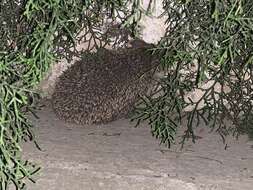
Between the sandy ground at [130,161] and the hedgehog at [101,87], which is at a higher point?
the hedgehog at [101,87]

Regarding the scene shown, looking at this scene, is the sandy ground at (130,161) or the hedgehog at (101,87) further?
the hedgehog at (101,87)

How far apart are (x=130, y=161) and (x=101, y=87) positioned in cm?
181

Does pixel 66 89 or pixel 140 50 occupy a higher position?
pixel 140 50

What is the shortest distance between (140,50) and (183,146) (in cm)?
202

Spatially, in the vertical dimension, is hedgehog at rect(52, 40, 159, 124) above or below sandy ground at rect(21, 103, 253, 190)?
above

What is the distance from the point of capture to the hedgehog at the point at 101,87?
6.48 m

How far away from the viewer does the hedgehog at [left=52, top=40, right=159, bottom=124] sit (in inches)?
255

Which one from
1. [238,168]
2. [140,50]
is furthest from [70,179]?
[140,50]

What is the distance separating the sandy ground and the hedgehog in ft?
0.63

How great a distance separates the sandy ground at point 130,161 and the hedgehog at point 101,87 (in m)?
0.19

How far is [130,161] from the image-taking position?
492 centimetres

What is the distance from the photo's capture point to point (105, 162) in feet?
15.9

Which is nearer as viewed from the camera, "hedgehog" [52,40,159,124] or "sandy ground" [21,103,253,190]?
"sandy ground" [21,103,253,190]

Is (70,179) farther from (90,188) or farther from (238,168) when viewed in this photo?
(238,168)
